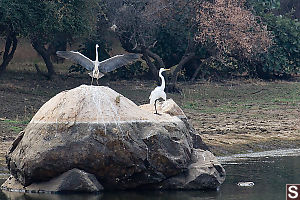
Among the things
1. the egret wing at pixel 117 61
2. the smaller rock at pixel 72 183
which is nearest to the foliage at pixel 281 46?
the egret wing at pixel 117 61

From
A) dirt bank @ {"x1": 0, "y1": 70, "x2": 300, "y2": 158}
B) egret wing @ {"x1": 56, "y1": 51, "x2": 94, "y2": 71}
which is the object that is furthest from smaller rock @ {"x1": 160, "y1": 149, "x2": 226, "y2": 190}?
dirt bank @ {"x1": 0, "y1": 70, "x2": 300, "y2": 158}

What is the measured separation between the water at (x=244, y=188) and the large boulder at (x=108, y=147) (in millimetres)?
339

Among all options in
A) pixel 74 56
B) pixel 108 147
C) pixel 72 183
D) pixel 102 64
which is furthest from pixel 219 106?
pixel 72 183

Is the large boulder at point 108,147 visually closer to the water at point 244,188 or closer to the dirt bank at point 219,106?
the water at point 244,188

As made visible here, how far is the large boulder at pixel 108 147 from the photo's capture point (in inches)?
558

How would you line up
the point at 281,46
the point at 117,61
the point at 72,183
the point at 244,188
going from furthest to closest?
the point at 281,46, the point at 117,61, the point at 244,188, the point at 72,183

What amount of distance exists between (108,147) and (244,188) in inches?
115

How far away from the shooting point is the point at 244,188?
593 inches

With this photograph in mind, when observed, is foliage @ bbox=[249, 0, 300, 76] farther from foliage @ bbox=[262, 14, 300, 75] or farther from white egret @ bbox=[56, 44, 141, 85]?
white egret @ bbox=[56, 44, 141, 85]

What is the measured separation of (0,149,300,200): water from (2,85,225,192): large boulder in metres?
0.34

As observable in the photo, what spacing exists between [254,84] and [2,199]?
1976cm

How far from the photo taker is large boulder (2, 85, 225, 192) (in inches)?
558

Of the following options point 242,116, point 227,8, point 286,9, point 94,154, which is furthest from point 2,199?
point 286,9

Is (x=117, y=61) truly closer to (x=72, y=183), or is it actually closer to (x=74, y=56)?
(x=74, y=56)
